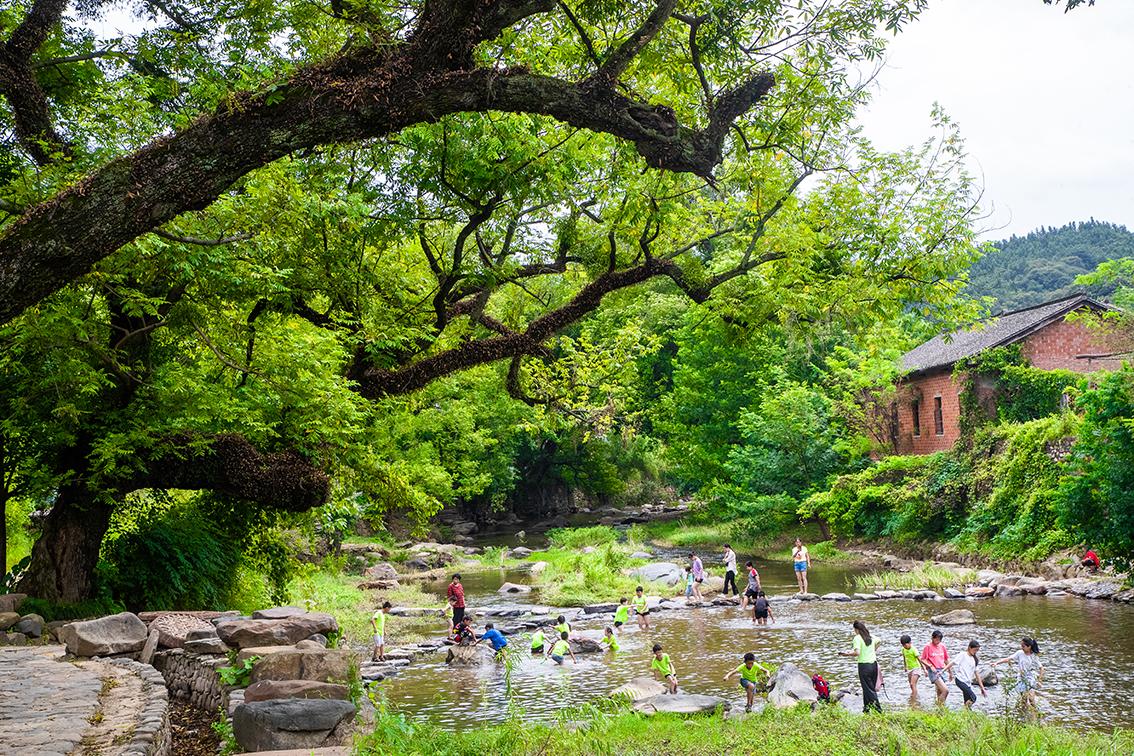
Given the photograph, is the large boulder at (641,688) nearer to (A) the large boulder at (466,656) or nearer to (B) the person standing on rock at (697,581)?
(A) the large boulder at (466,656)

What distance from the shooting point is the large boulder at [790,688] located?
12727 mm

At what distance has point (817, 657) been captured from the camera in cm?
1576

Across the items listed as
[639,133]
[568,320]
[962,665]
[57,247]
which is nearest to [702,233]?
[568,320]

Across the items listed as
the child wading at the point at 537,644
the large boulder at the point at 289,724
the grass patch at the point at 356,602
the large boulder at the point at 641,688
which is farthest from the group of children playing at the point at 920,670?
the grass patch at the point at 356,602

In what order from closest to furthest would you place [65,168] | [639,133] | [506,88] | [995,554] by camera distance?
1. [506,88]
2. [639,133]
3. [65,168]
4. [995,554]

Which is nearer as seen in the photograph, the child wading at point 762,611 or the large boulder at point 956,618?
the large boulder at point 956,618

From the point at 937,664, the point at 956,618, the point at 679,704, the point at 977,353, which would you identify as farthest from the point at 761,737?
the point at 977,353

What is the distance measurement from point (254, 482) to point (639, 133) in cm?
951

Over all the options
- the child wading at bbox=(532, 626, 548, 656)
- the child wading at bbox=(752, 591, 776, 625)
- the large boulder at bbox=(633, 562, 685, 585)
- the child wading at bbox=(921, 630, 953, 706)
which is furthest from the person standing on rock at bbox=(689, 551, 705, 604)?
the child wading at bbox=(921, 630, 953, 706)

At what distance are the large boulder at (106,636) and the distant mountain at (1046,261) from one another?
78.0 meters

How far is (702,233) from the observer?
52.4 feet

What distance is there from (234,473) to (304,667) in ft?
17.1

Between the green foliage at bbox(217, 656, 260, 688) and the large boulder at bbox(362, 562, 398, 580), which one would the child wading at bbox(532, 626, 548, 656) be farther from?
the large boulder at bbox(362, 562, 398, 580)

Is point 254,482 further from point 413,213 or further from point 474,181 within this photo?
point 474,181
